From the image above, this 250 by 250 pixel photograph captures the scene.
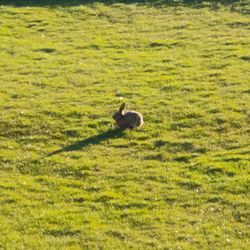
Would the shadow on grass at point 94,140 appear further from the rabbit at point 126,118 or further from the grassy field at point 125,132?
the rabbit at point 126,118

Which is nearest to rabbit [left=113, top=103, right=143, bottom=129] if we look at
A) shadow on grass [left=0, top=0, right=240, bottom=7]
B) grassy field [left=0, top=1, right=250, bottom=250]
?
grassy field [left=0, top=1, right=250, bottom=250]

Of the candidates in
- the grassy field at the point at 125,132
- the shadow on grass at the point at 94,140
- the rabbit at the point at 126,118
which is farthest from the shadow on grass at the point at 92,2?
the shadow on grass at the point at 94,140

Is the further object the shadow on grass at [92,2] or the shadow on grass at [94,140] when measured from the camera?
the shadow on grass at [92,2]

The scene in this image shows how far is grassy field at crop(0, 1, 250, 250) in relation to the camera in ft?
61.5

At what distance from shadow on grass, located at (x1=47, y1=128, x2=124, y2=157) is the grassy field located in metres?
0.08

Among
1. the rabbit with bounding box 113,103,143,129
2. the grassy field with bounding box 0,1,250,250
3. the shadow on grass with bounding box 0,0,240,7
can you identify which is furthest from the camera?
the shadow on grass with bounding box 0,0,240,7

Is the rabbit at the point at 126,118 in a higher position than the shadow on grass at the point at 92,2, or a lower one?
lower

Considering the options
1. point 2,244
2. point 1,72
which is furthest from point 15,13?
point 2,244

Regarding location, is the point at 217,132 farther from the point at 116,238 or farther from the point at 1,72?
the point at 1,72

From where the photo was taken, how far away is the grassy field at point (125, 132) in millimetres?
18750

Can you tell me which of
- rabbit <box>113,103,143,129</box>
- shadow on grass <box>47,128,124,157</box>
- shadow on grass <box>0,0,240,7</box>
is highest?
shadow on grass <box>0,0,240,7</box>

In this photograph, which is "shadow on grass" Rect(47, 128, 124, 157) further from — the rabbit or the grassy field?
the rabbit

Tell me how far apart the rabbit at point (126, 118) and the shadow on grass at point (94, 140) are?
0.98ft

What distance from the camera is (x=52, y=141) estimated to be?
24.0 meters
